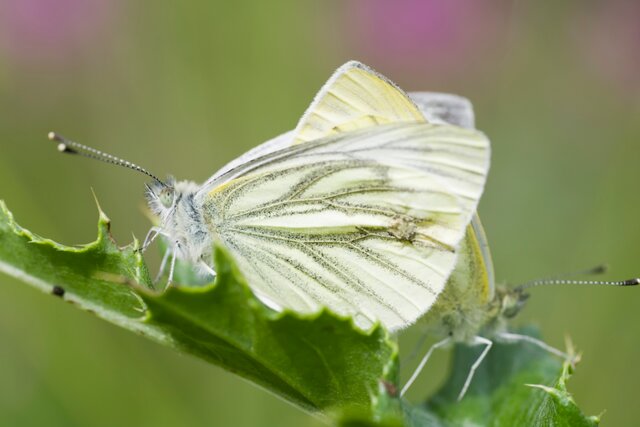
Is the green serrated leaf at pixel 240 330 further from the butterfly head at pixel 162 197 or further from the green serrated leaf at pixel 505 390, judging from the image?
the butterfly head at pixel 162 197

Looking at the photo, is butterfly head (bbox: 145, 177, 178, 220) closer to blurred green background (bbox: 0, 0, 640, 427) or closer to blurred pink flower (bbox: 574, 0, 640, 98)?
blurred green background (bbox: 0, 0, 640, 427)

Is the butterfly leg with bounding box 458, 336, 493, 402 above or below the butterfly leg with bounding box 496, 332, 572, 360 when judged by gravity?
below

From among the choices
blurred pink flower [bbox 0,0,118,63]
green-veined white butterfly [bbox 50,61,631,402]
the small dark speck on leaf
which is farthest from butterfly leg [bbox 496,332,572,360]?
blurred pink flower [bbox 0,0,118,63]

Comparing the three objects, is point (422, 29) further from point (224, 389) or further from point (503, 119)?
point (224, 389)

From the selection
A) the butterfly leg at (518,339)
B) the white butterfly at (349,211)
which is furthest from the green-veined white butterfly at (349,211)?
the butterfly leg at (518,339)

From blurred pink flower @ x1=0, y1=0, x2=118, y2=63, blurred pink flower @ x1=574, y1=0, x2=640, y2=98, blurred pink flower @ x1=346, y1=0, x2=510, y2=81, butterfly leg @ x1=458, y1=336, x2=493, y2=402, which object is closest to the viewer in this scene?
butterfly leg @ x1=458, y1=336, x2=493, y2=402

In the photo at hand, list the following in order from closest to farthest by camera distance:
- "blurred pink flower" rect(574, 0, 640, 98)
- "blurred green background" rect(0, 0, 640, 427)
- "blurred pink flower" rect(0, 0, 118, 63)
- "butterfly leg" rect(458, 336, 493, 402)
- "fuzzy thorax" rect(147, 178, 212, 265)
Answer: "butterfly leg" rect(458, 336, 493, 402) → "fuzzy thorax" rect(147, 178, 212, 265) → "blurred green background" rect(0, 0, 640, 427) → "blurred pink flower" rect(574, 0, 640, 98) → "blurred pink flower" rect(0, 0, 118, 63)

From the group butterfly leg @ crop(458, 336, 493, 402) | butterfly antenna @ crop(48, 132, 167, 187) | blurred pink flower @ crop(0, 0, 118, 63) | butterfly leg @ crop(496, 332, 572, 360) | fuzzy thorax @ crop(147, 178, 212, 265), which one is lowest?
butterfly leg @ crop(458, 336, 493, 402)
